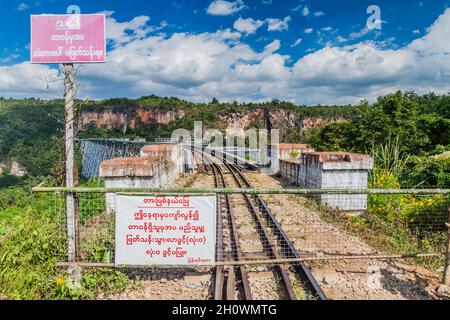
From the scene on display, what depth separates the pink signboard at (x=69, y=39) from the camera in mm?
3908

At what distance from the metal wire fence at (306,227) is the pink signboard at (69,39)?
1.64m

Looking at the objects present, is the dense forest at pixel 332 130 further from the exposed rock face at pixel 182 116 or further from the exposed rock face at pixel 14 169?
the exposed rock face at pixel 182 116

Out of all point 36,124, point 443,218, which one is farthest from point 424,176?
point 36,124

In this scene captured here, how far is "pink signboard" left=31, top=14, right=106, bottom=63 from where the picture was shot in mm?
3908

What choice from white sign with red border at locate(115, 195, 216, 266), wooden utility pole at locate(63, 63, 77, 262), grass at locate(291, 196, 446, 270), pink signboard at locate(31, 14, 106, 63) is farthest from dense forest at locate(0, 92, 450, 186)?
grass at locate(291, 196, 446, 270)

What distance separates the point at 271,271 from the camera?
4625 millimetres

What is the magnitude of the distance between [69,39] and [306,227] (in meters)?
5.40

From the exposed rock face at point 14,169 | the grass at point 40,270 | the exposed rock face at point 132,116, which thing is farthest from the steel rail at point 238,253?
the exposed rock face at point 132,116

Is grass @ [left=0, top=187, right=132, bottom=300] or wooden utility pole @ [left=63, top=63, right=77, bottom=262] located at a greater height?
wooden utility pole @ [left=63, top=63, right=77, bottom=262]

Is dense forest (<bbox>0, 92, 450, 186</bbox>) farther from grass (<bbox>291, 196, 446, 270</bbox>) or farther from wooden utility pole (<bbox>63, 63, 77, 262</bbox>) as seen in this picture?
grass (<bbox>291, 196, 446, 270</bbox>)

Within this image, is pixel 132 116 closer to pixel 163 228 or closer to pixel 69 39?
pixel 69 39

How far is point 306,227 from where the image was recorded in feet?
22.0

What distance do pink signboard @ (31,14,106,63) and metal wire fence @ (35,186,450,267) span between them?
1.64 meters
